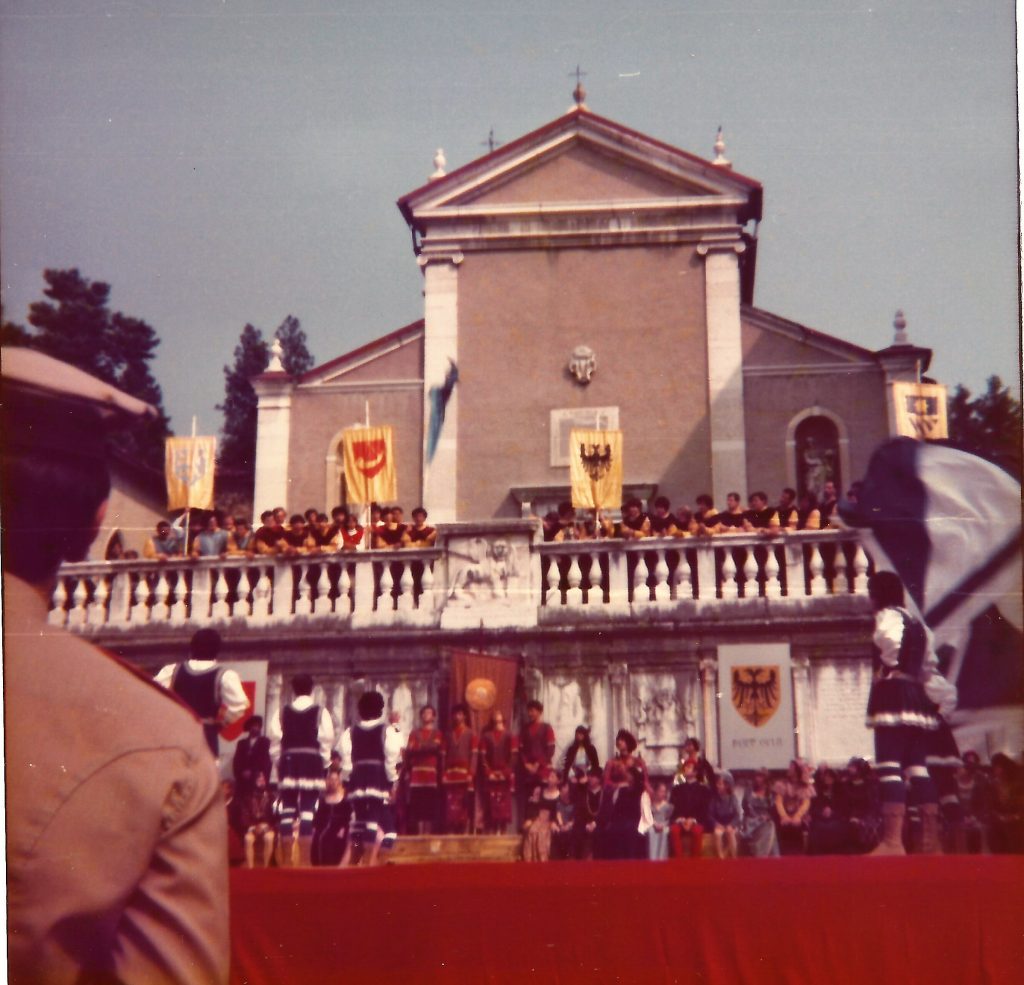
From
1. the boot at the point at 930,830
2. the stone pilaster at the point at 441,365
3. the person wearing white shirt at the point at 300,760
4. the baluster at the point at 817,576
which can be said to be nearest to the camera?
the boot at the point at 930,830

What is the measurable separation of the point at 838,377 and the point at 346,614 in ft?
18.6

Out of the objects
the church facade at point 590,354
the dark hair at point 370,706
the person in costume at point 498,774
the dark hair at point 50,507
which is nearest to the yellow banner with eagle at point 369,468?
the church facade at point 590,354

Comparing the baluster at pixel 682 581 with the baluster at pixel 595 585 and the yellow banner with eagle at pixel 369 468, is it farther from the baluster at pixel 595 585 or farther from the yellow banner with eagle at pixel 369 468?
the yellow banner with eagle at pixel 369 468

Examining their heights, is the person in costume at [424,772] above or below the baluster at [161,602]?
below

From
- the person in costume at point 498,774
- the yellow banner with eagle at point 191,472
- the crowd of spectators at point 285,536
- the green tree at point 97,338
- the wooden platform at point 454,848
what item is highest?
the green tree at point 97,338

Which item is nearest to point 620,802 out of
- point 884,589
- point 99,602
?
point 884,589

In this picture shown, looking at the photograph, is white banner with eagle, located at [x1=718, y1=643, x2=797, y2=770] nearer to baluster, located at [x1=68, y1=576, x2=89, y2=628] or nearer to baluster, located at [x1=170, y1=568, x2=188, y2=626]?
baluster, located at [x1=170, y1=568, x2=188, y2=626]

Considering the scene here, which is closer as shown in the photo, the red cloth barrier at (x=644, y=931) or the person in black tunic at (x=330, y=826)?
the red cloth barrier at (x=644, y=931)

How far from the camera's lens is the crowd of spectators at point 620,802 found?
826 centimetres

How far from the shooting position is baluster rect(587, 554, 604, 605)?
32.2ft

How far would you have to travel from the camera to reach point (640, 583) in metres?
9.83

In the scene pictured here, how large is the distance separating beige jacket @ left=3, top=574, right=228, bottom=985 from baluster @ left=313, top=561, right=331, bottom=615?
22.5ft

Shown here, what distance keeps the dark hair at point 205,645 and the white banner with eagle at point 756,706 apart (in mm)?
3710

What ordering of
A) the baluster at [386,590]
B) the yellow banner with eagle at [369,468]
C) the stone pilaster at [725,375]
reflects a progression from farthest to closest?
the stone pilaster at [725,375], the yellow banner with eagle at [369,468], the baluster at [386,590]
